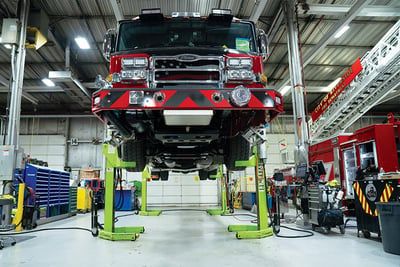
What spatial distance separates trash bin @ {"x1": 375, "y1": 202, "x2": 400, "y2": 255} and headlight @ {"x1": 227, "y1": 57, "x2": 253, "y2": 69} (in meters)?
2.23

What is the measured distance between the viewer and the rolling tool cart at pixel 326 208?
14.7 ft

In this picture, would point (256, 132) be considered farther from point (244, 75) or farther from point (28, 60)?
point (28, 60)

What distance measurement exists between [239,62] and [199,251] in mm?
2305

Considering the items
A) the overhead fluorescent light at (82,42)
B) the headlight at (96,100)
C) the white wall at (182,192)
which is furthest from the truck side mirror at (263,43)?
the white wall at (182,192)

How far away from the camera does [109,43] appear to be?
3.63 m

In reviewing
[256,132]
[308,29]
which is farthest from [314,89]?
[256,132]

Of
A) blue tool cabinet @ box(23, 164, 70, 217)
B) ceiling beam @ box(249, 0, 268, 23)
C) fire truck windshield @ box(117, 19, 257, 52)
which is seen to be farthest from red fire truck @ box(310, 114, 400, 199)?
blue tool cabinet @ box(23, 164, 70, 217)

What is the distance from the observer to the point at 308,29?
33.6 feet

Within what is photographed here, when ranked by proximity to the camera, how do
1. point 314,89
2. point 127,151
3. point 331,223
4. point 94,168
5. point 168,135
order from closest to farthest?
point 168,135 < point 127,151 < point 331,223 < point 314,89 < point 94,168

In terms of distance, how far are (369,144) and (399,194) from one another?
385 cm

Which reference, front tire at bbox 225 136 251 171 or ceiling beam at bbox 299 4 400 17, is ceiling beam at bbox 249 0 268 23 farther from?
front tire at bbox 225 136 251 171

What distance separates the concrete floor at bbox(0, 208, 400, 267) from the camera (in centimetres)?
288

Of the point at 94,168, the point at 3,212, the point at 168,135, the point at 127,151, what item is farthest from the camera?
the point at 94,168

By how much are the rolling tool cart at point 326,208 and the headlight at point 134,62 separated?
3593 mm
